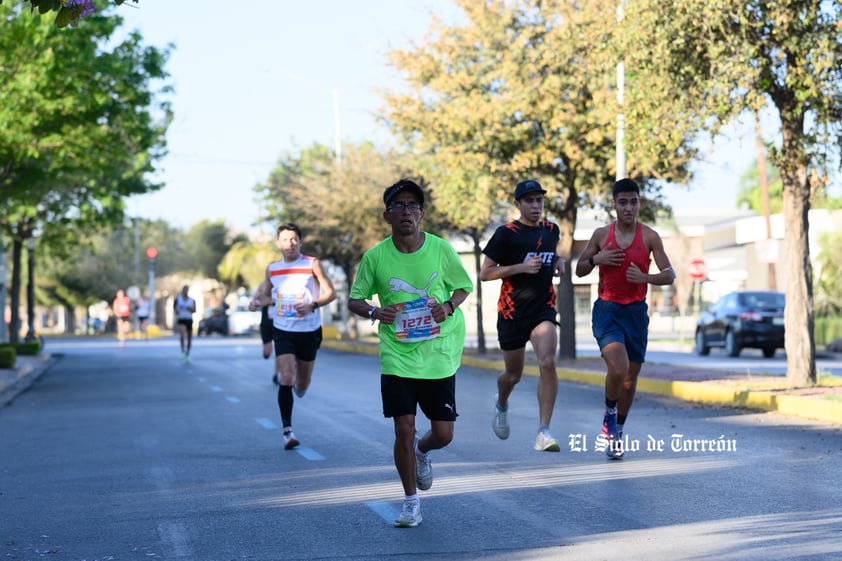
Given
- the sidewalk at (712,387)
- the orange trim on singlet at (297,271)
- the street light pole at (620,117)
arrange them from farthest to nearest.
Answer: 1. the street light pole at (620,117)
2. the sidewalk at (712,387)
3. the orange trim on singlet at (297,271)

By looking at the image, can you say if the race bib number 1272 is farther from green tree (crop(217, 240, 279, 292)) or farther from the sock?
green tree (crop(217, 240, 279, 292))

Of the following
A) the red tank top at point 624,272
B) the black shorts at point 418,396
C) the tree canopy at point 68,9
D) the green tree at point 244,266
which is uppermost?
the green tree at point 244,266

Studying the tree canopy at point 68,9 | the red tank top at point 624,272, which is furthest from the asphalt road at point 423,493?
the tree canopy at point 68,9

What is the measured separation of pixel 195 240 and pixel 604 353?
87.3m

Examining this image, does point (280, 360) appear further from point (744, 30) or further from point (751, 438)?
point (744, 30)

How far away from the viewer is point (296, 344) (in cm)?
1223

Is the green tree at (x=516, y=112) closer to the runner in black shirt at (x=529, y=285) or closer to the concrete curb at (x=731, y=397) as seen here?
the concrete curb at (x=731, y=397)

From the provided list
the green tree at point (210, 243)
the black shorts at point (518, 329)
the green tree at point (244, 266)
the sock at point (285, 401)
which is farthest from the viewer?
the green tree at point (210, 243)

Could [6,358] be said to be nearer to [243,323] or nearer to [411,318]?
[411,318]

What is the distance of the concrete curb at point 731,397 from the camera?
45.7ft

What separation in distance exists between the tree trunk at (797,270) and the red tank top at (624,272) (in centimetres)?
674

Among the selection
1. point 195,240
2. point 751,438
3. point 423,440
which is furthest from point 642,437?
point 195,240

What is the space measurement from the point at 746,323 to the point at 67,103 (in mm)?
15196

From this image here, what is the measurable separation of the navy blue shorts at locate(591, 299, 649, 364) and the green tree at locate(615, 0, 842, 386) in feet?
20.0
